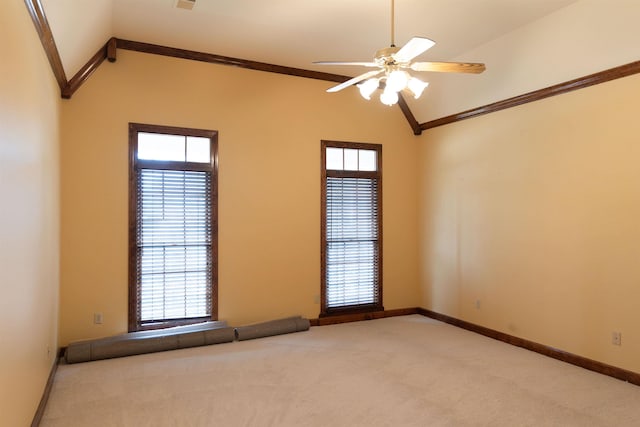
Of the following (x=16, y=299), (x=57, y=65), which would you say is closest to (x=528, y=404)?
(x=16, y=299)

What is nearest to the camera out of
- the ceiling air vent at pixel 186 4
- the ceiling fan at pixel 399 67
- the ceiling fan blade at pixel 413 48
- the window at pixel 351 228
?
the ceiling fan blade at pixel 413 48

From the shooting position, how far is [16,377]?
2.32 meters

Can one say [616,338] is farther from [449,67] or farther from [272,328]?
[272,328]

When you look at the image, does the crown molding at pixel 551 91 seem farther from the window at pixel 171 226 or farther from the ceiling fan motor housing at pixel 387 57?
the window at pixel 171 226

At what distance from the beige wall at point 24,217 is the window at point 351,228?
3164 millimetres

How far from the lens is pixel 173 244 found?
4.80 meters

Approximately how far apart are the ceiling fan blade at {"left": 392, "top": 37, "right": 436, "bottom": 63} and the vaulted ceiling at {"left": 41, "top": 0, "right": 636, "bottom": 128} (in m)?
1.12

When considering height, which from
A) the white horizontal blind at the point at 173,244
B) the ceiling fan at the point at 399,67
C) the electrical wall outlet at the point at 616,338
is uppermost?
the ceiling fan at the point at 399,67

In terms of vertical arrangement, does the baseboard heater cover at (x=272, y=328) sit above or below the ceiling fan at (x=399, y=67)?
below

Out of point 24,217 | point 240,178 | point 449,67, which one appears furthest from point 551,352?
point 24,217

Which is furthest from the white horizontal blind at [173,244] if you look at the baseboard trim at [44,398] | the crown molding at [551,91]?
the crown molding at [551,91]

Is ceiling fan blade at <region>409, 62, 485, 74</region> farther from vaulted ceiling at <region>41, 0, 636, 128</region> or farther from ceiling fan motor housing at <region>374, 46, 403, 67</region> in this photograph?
vaulted ceiling at <region>41, 0, 636, 128</region>

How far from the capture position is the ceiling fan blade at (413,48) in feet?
8.20

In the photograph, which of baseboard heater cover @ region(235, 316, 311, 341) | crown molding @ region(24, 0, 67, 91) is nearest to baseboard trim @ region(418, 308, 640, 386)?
baseboard heater cover @ region(235, 316, 311, 341)
